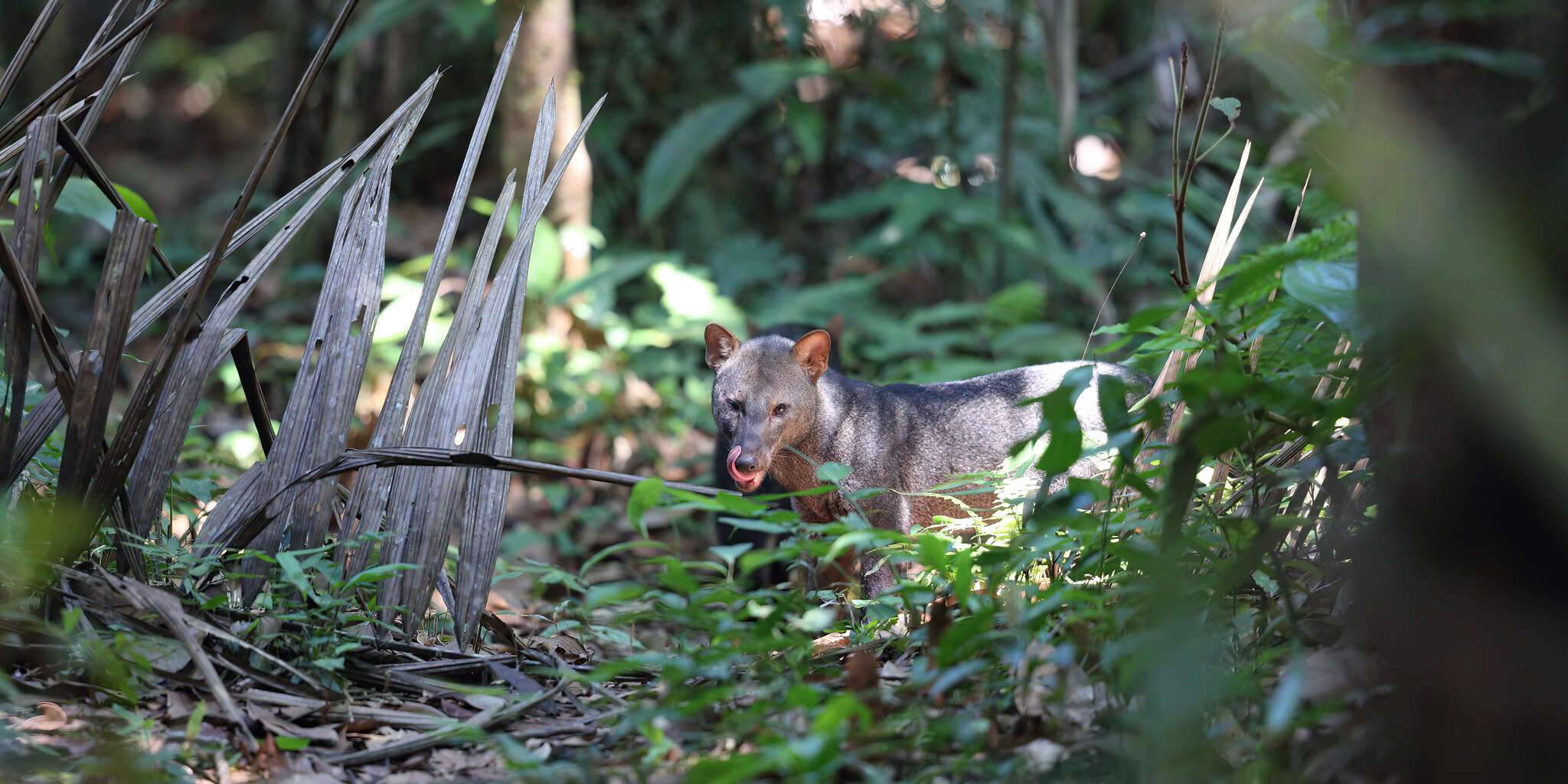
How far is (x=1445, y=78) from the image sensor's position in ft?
5.45

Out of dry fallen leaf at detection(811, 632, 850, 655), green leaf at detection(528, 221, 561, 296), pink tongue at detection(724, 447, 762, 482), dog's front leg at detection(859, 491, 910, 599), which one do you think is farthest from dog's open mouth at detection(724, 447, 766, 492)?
green leaf at detection(528, 221, 561, 296)

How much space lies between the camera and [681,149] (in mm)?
7883

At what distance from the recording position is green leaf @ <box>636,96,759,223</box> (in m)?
7.84

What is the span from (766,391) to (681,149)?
4055 millimetres

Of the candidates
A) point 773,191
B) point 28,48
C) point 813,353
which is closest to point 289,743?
point 28,48

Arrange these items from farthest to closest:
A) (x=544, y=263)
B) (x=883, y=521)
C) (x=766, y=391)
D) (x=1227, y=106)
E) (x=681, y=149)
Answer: (x=681, y=149)
(x=544, y=263)
(x=766, y=391)
(x=883, y=521)
(x=1227, y=106)

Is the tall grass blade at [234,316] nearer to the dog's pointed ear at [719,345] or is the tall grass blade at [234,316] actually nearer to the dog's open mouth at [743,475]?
the dog's open mouth at [743,475]

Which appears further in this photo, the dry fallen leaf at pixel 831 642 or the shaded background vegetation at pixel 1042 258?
the dry fallen leaf at pixel 831 642

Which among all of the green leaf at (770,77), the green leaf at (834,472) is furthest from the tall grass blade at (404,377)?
the green leaf at (770,77)

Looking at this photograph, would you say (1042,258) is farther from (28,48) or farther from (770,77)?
(28,48)

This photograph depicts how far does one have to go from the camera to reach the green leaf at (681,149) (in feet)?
25.7

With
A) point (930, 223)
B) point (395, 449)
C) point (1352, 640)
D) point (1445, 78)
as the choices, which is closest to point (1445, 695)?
point (1352, 640)

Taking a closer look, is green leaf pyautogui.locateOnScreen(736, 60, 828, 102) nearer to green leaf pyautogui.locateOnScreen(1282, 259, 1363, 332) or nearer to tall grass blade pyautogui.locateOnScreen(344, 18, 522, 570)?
tall grass blade pyautogui.locateOnScreen(344, 18, 522, 570)

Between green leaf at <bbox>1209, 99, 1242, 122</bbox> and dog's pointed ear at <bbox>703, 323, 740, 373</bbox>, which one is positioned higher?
green leaf at <bbox>1209, 99, 1242, 122</bbox>
